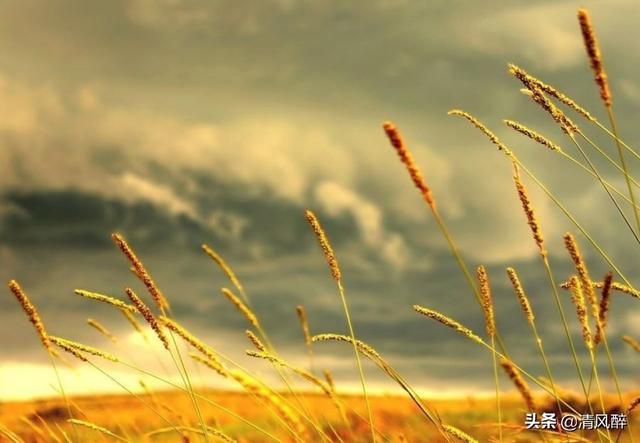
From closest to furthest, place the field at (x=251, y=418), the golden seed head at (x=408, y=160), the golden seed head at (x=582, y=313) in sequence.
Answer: the golden seed head at (x=408, y=160) < the golden seed head at (x=582, y=313) < the field at (x=251, y=418)

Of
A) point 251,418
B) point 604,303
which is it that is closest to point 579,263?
point 604,303

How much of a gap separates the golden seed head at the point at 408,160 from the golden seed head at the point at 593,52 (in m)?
0.77

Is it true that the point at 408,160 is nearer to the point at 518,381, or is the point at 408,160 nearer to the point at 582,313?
the point at 518,381

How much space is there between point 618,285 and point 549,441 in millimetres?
746

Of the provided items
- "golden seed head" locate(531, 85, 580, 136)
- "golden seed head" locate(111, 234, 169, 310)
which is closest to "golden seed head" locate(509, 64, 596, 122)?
"golden seed head" locate(531, 85, 580, 136)

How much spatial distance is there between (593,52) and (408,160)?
32.5 inches

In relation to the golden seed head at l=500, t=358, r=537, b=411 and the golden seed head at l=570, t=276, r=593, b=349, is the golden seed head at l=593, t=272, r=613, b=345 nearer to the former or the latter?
the golden seed head at l=570, t=276, r=593, b=349

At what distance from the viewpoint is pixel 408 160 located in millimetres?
1567

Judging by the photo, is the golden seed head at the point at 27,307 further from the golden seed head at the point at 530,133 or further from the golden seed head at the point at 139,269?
the golden seed head at the point at 530,133

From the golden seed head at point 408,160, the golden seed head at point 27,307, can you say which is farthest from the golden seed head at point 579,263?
the golden seed head at point 27,307

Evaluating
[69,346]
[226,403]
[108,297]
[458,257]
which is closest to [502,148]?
[458,257]

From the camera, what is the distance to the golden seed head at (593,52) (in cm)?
205

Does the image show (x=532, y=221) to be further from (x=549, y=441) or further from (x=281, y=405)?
(x=549, y=441)

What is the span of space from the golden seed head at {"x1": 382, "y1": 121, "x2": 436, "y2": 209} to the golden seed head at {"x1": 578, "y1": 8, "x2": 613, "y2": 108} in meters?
0.77
